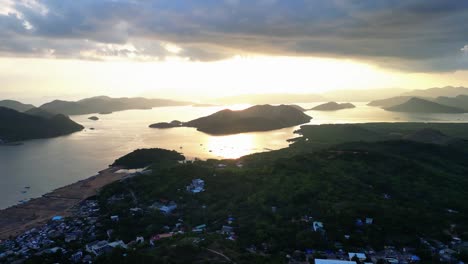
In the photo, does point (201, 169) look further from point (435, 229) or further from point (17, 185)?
point (17, 185)

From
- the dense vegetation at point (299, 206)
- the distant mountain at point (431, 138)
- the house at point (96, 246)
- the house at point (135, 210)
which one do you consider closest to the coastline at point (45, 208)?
the dense vegetation at point (299, 206)

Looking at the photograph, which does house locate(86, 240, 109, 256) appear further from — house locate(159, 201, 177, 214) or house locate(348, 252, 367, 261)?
house locate(348, 252, 367, 261)

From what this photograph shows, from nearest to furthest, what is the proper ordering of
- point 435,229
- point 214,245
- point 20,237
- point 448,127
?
point 214,245 → point 435,229 → point 20,237 → point 448,127

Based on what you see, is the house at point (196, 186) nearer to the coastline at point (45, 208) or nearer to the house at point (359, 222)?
the coastline at point (45, 208)

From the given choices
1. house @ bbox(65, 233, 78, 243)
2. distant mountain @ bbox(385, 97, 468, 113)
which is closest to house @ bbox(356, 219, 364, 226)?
house @ bbox(65, 233, 78, 243)

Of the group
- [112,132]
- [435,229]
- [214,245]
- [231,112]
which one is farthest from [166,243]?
[231,112]
